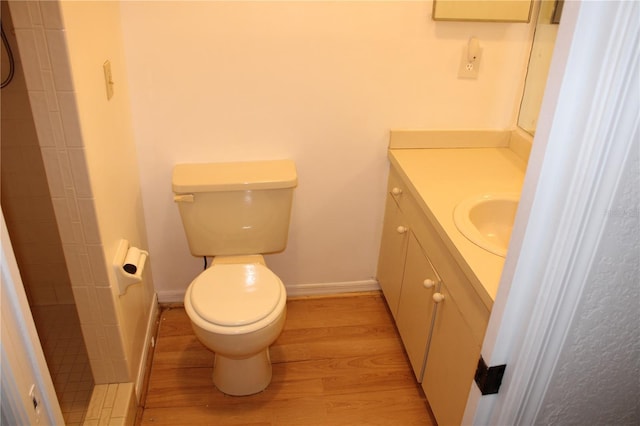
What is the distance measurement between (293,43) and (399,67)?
450 mm

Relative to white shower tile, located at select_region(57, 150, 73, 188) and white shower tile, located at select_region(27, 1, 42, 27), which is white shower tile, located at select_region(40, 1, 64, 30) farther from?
white shower tile, located at select_region(57, 150, 73, 188)

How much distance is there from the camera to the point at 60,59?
1251 mm

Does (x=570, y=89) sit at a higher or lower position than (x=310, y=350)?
higher

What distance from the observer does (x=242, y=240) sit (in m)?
2.12

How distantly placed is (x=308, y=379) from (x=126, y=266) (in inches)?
35.6

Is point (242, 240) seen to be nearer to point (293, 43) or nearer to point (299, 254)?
point (299, 254)

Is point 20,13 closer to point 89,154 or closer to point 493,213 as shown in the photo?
point 89,154

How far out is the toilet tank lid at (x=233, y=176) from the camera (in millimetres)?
1954

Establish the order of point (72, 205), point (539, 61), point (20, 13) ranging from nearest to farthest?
point (20, 13)
point (72, 205)
point (539, 61)

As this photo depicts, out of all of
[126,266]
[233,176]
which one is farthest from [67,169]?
[233,176]

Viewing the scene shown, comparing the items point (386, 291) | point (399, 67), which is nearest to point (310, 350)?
point (386, 291)

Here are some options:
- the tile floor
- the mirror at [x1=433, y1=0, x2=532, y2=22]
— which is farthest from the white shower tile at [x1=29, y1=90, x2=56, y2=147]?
the mirror at [x1=433, y1=0, x2=532, y2=22]

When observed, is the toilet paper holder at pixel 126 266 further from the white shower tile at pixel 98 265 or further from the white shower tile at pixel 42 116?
the white shower tile at pixel 42 116

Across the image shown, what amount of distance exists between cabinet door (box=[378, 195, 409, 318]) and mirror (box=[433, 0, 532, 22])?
0.80 m
